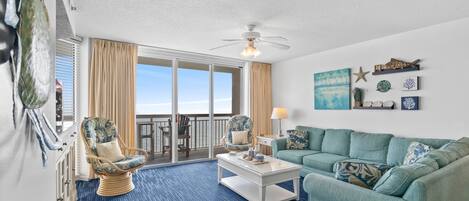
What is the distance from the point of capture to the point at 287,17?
3.02 m

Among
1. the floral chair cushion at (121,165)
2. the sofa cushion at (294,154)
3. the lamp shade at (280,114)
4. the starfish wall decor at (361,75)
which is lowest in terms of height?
the sofa cushion at (294,154)

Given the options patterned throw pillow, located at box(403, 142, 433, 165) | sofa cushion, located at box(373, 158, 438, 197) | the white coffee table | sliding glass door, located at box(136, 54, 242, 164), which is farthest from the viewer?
sliding glass door, located at box(136, 54, 242, 164)

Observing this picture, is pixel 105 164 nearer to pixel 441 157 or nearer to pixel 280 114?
pixel 280 114

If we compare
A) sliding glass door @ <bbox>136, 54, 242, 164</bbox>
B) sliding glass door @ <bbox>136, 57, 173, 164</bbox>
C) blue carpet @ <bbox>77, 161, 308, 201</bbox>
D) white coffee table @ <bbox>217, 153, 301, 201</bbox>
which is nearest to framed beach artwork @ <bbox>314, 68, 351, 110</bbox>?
blue carpet @ <bbox>77, 161, 308, 201</bbox>

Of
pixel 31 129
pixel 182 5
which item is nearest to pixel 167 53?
pixel 182 5

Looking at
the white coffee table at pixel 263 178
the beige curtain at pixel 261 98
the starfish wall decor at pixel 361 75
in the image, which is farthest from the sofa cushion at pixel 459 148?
the beige curtain at pixel 261 98

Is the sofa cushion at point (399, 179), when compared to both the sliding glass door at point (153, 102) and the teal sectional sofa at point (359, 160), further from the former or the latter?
the sliding glass door at point (153, 102)

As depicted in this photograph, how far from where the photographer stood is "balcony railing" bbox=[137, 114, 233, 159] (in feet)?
17.3

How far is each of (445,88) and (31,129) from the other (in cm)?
423

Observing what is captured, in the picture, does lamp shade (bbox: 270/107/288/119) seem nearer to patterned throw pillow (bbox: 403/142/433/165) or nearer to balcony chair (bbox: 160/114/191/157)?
balcony chair (bbox: 160/114/191/157)

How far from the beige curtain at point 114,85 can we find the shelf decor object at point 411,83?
14.3ft

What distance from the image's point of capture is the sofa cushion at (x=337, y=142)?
411cm

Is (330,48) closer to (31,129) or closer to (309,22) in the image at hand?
(309,22)

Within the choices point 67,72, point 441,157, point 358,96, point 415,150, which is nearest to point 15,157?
point 441,157
